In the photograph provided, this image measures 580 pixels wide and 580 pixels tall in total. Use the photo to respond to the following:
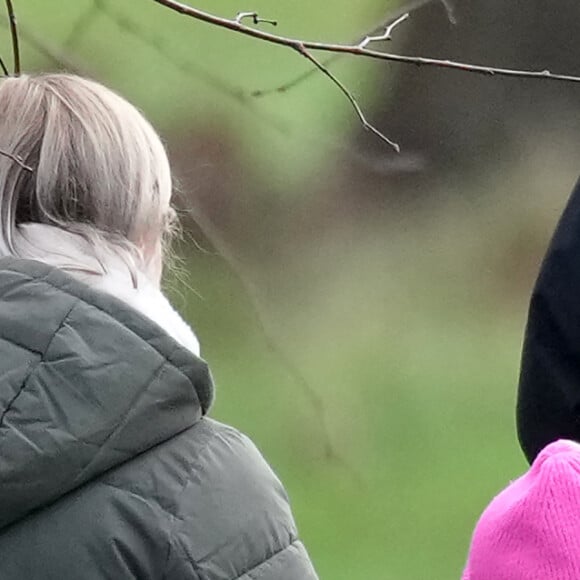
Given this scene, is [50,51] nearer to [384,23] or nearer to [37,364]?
[384,23]

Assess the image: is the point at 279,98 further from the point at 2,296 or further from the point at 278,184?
the point at 2,296

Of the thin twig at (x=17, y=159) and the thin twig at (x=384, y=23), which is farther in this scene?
the thin twig at (x=384, y=23)

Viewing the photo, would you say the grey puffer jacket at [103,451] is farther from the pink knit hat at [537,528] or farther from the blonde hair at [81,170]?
the pink knit hat at [537,528]

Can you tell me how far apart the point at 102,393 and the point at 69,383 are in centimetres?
4

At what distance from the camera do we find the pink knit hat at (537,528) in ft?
3.31

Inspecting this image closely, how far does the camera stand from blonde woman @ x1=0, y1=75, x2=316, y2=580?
1220 millimetres

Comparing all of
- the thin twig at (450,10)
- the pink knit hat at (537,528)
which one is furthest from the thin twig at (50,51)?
the pink knit hat at (537,528)

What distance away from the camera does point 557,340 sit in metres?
1.35

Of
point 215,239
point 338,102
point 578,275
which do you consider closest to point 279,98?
point 338,102

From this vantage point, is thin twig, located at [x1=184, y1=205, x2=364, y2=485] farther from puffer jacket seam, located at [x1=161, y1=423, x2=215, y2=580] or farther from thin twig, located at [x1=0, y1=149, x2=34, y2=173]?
puffer jacket seam, located at [x1=161, y1=423, x2=215, y2=580]

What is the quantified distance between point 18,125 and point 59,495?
0.51 m

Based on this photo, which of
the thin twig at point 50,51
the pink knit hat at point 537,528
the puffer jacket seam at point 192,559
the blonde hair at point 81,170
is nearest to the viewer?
the pink knit hat at point 537,528

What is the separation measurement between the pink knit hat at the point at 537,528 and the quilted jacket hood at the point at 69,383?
15.9 inches

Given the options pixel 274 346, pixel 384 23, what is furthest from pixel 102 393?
pixel 384 23
